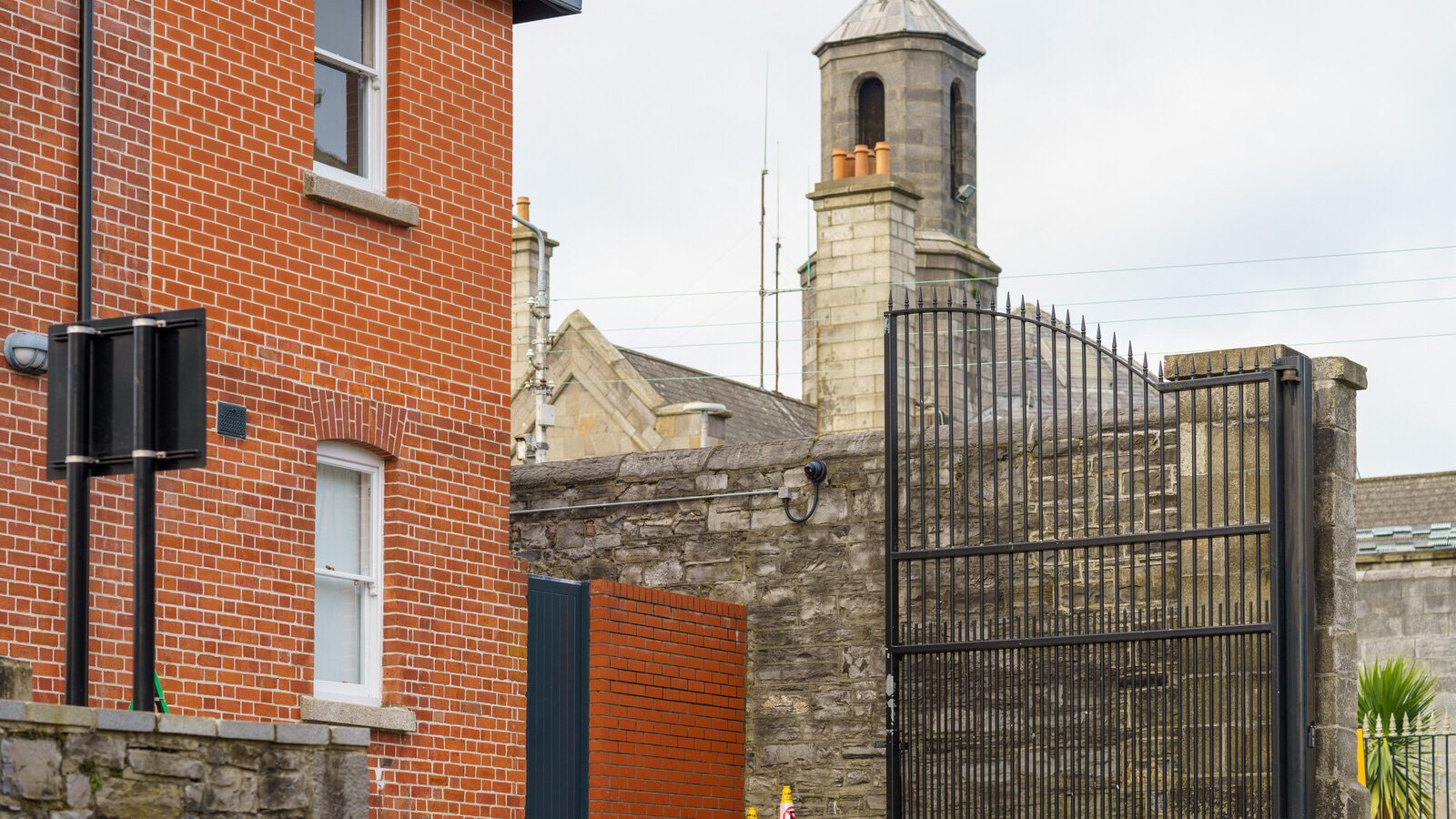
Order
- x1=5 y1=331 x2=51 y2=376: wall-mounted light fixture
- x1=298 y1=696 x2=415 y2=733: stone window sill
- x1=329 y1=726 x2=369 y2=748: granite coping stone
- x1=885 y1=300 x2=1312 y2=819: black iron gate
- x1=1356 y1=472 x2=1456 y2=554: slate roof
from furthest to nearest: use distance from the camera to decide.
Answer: x1=1356 y1=472 x2=1456 y2=554: slate roof < x1=885 y1=300 x2=1312 y2=819: black iron gate < x1=298 y1=696 x2=415 y2=733: stone window sill < x1=5 y1=331 x2=51 y2=376: wall-mounted light fixture < x1=329 y1=726 x2=369 y2=748: granite coping stone

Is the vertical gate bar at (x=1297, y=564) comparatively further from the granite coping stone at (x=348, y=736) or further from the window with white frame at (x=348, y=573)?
the granite coping stone at (x=348, y=736)

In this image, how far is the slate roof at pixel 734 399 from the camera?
35.4 meters

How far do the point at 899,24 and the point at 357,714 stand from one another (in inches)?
1672

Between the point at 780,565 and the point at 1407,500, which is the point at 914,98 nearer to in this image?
the point at 1407,500

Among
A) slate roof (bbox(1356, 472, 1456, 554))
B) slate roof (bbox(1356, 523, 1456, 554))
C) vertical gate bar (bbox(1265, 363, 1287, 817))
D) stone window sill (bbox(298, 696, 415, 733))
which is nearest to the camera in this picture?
stone window sill (bbox(298, 696, 415, 733))

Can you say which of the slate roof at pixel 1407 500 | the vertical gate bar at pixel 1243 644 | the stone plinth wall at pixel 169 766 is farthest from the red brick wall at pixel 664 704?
the slate roof at pixel 1407 500

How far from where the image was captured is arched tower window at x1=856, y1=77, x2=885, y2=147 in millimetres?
53469

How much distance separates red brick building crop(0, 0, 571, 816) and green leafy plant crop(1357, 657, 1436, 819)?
703 cm

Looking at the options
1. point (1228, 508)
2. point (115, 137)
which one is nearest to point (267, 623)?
point (115, 137)

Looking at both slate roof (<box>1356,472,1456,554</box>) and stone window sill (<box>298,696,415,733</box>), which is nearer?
stone window sill (<box>298,696,415,733</box>)

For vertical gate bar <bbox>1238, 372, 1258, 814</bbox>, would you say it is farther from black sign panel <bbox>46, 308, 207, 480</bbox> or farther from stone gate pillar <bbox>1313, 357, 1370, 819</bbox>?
black sign panel <bbox>46, 308, 207, 480</bbox>

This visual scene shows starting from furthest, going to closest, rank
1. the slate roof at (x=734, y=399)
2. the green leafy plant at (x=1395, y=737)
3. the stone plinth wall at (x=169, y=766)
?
1. the slate roof at (x=734, y=399)
2. the green leafy plant at (x=1395, y=737)
3. the stone plinth wall at (x=169, y=766)

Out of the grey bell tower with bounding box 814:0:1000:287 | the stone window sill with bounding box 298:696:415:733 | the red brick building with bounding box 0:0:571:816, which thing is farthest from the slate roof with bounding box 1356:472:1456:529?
the grey bell tower with bounding box 814:0:1000:287

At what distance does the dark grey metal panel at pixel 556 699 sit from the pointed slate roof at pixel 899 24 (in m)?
39.9
